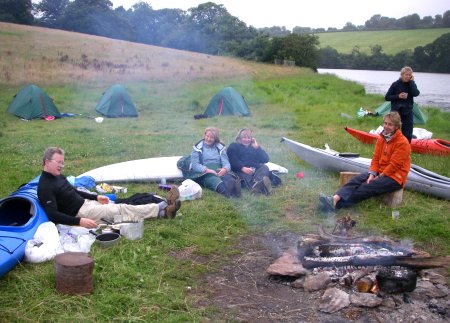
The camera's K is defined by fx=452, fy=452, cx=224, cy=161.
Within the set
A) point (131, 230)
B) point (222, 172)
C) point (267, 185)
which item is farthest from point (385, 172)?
point (131, 230)

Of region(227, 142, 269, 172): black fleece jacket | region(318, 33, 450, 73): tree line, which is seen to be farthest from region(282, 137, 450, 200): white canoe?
region(318, 33, 450, 73): tree line

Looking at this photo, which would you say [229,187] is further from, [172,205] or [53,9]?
[53,9]

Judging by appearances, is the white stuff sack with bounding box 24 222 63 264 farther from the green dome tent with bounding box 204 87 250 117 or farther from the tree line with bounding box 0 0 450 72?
the green dome tent with bounding box 204 87 250 117

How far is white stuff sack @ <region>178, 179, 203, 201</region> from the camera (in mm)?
5840

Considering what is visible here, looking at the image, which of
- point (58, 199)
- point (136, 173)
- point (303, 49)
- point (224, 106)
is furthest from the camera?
point (303, 49)

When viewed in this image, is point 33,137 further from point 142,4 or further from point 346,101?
point 346,101

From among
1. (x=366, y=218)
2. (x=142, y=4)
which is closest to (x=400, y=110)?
(x=366, y=218)

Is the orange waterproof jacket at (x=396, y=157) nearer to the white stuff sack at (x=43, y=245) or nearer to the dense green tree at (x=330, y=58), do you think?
the white stuff sack at (x=43, y=245)

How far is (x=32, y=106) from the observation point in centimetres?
1318

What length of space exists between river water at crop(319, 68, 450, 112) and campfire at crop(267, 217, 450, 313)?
1642 centimetres

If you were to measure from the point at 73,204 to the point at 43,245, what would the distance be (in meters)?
0.67

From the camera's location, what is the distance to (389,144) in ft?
18.0

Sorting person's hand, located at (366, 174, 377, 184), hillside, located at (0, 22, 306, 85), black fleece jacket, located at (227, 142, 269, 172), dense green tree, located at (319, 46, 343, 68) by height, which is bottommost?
person's hand, located at (366, 174, 377, 184)

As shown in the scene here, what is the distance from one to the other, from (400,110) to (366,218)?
3.18 m
